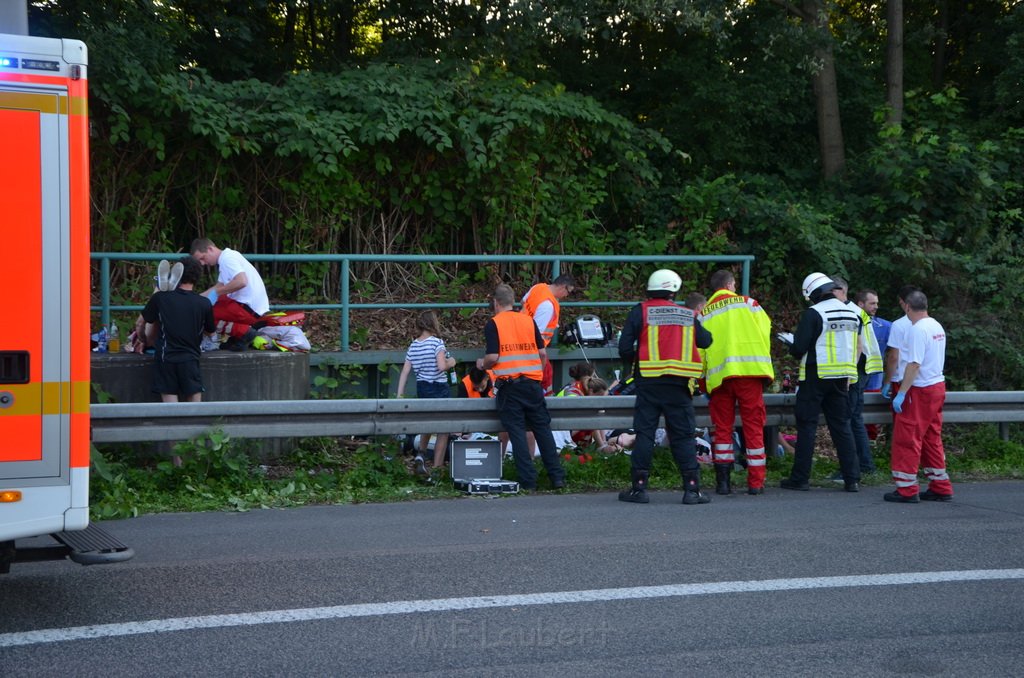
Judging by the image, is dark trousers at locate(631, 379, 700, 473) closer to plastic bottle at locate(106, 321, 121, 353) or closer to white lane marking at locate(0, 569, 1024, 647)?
white lane marking at locate(0, 569, 1024, 647)

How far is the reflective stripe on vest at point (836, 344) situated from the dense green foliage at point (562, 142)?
14.5ft

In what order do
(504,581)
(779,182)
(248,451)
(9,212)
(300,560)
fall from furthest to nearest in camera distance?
(779,182) → (248,451) → (300,560) → (504,581) → (9,212)

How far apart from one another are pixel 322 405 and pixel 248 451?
2.68 ft

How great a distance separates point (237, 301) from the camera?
10719mm

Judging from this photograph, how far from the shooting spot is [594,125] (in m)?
15.3

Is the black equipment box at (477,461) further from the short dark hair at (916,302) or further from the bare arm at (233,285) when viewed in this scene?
the short dark hair at (916,302)

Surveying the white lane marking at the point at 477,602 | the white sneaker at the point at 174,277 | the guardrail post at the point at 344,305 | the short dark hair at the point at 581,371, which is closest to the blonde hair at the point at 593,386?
the short dark hair at the point at 581,371

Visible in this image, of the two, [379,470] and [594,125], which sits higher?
[594,125]

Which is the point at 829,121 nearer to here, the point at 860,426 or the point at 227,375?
the point at 860,426

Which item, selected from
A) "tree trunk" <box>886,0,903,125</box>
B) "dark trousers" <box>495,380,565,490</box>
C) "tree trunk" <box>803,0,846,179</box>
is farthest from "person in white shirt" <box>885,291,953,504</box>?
"tree trunk" <box>886,0,903,125</box>

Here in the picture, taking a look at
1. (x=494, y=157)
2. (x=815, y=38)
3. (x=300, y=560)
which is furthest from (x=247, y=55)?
(x=300, y=560)

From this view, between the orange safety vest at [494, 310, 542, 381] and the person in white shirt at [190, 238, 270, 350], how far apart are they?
2.45 meters

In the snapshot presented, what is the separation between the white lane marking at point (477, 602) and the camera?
→ 5.43 metres

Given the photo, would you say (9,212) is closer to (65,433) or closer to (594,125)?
(65,433)
